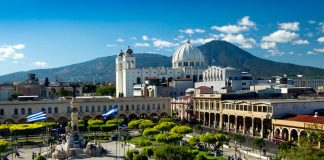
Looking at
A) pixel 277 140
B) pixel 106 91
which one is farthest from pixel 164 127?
pixel 106 91

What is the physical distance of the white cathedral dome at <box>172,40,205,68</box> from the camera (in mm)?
155875

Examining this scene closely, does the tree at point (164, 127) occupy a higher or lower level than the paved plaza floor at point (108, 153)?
higher

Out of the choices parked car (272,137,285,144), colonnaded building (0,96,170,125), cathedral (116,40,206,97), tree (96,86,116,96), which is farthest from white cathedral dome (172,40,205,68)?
parked car (272,137,285,144)

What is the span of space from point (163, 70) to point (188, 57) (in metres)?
9.94

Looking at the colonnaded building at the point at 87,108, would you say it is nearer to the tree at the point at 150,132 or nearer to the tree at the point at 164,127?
the tree at the point at 164,127

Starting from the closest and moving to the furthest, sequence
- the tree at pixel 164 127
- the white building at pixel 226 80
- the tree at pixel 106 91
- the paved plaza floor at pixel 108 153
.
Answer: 1. the paved plaza floor at pixel 108 153
2. the tree at pixel 164 127
3. the white building at pixel 226 80
4. the tree at pixel 106 91

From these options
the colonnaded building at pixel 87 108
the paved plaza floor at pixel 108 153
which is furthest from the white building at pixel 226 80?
the paved plaza floor at pixel 108 153

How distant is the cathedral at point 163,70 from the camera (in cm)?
14925

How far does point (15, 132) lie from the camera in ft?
245

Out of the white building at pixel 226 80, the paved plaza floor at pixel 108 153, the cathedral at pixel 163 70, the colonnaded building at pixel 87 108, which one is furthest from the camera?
the cathedral at pixel 163 70

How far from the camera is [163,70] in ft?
504

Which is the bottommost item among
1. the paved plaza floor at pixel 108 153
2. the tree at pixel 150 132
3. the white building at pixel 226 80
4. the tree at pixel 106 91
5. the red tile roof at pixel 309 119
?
the paved plaza floor at pixel 108 153

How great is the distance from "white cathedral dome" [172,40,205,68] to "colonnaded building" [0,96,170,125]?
51.5 m

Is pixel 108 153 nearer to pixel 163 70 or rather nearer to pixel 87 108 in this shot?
pixel 87 108
